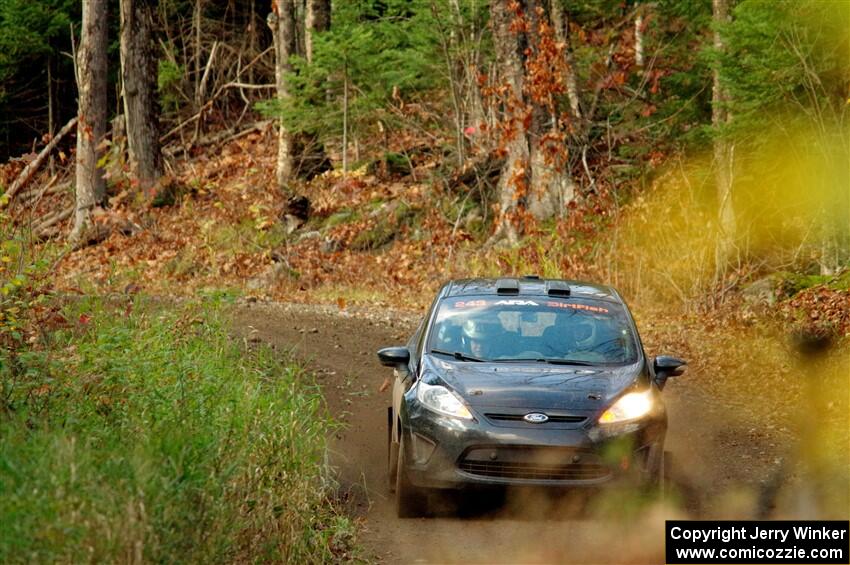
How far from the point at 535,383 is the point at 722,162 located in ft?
38.9

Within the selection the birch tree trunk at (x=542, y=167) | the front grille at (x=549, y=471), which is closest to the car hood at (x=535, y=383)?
the front grille at (x=549, y=471)

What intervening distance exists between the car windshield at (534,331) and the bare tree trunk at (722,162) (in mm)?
8778

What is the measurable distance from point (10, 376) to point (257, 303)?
38.6ft

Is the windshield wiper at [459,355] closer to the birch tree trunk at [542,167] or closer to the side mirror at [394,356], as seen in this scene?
the side mirror at [394,356]

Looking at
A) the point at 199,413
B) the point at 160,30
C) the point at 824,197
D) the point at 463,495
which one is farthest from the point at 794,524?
the point at 160,30

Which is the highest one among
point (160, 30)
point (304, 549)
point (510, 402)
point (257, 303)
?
point (160, 30)

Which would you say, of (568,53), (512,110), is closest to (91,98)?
(512,110)

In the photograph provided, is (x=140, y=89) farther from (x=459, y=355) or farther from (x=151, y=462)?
(x=151, y=462)

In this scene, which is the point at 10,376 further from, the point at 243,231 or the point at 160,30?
the point at 160,30

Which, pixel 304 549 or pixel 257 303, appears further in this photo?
pixel 257 303

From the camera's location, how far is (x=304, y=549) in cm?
732

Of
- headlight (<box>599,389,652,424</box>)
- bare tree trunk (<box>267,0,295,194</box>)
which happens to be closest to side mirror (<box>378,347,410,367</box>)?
headlight (<box>599,389,652,424</box>)

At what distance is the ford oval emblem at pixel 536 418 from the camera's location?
27.0ft

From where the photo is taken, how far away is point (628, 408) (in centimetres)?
845
